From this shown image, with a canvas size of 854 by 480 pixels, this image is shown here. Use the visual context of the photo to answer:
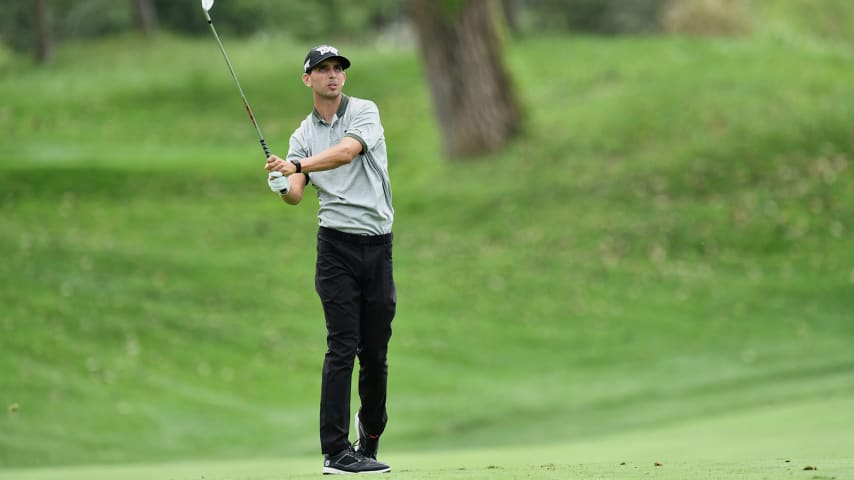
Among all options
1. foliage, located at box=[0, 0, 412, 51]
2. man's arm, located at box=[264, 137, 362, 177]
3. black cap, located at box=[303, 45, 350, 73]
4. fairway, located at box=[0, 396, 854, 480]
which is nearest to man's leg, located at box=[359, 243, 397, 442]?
fairway, located at box=[0, 396, 854, 480]

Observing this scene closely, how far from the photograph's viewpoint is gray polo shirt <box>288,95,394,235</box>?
6.57m

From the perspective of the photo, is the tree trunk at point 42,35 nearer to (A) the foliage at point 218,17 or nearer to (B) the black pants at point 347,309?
(A) the foliage at point 218,17

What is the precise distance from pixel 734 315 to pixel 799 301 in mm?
1044

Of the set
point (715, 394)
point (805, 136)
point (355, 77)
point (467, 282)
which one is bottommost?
point (715, 394)

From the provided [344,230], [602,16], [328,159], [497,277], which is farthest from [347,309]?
[602,16]

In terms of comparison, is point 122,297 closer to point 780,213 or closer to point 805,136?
point 780,213

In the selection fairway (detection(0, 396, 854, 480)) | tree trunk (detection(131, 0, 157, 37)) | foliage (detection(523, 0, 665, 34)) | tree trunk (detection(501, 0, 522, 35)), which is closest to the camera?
fairway (detection(0, 396, 854, 480))

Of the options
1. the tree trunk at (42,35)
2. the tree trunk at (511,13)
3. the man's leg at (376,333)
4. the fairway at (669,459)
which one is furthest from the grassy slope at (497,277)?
the tree trunk at (511,13)

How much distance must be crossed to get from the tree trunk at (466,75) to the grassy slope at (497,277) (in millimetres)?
486

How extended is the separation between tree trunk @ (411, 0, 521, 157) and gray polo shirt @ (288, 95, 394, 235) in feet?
52.4

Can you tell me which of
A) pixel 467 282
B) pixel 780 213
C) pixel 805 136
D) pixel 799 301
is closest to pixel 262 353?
pixel 467 282

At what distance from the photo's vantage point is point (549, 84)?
99.3 ft

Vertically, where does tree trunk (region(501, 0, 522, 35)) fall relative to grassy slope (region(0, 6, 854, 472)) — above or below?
above

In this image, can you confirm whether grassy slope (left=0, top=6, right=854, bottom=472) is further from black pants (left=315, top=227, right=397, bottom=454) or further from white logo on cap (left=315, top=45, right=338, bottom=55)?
white logo on cap (left=315, top=45, right=338, bottom=55)
